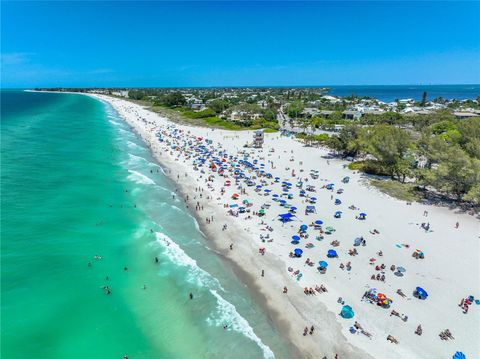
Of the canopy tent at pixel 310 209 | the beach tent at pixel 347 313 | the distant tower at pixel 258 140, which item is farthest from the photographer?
the distant tower at pixel 258 140

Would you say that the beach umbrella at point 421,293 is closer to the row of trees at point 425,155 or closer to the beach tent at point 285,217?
the beach tent at point 285,217

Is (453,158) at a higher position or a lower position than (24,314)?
higher

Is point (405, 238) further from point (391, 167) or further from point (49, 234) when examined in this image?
point (49, 234)

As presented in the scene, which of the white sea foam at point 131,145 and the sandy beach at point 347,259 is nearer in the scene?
the sandy beach at point 347,259

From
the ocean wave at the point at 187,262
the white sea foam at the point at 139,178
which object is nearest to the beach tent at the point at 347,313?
the ocean wave at the point at 187,262

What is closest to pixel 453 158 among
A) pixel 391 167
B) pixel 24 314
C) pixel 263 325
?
pixel 391 167
